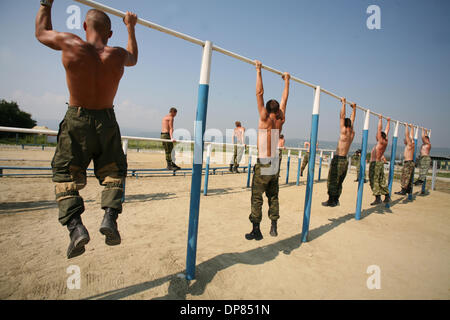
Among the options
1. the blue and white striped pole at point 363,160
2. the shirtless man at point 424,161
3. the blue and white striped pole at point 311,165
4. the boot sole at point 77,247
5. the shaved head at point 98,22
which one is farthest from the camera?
the shirtless man at point 424,161

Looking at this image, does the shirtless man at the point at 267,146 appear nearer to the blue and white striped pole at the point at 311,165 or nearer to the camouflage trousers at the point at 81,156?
the blue and white striped pole at the point at 311,165

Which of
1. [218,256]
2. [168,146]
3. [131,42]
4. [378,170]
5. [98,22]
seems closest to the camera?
[98,22]

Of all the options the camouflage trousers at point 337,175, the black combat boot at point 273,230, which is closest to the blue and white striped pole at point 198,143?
the black combat boot at point 273,230

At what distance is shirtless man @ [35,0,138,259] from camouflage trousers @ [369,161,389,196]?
6.26 metres

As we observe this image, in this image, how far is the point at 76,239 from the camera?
1479 mm

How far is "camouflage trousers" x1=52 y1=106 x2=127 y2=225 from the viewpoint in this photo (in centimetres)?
160

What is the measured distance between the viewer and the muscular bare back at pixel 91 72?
1.57 m

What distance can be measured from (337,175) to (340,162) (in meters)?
0.28

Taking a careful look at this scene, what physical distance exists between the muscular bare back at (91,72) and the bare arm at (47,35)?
4 cm

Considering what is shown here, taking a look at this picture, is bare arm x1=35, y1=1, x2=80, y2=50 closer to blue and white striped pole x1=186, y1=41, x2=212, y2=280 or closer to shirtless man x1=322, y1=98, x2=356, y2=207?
blue and white striped pole x1=186, y1=41, x2=212, y2=280

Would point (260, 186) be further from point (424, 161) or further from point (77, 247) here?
point (424, 161)

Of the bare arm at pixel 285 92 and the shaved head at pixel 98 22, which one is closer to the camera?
the shaved head at pixel 98 22

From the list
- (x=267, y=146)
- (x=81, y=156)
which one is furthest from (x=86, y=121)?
(x=267, y=146)
